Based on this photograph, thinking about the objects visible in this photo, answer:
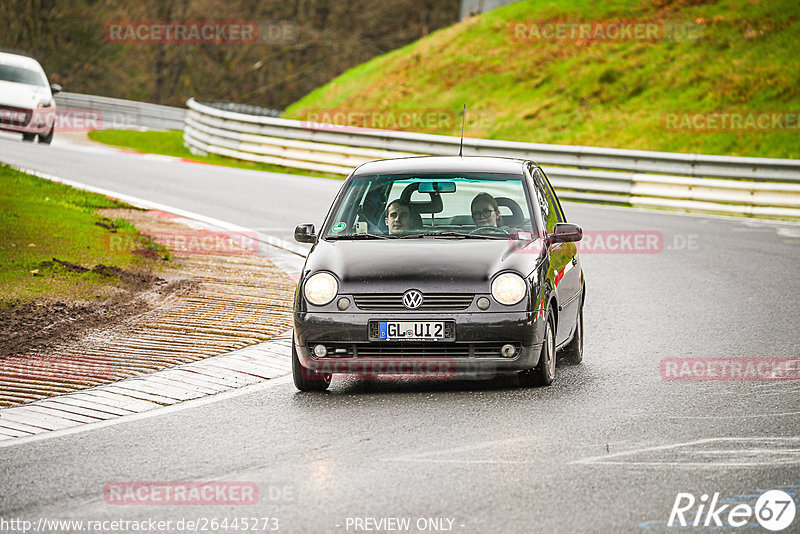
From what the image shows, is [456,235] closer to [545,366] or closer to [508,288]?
[508,288]

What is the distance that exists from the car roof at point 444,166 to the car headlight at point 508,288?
1.44 meters

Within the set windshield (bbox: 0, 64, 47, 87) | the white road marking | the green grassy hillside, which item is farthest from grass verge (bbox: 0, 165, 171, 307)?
the green grassy hillside

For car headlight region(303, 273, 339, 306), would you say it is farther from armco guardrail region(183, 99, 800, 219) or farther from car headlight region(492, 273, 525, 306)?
armco guardrail region(183, 99, 800, 219)

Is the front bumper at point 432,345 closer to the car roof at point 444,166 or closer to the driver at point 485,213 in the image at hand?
the driver at point 485,213

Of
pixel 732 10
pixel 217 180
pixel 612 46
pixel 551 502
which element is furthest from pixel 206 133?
pixel 551 502

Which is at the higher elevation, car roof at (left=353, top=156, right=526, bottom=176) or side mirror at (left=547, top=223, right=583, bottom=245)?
car roof at (left=353, top=156, right=526, bottom=176)

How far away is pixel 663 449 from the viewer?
6.62 m

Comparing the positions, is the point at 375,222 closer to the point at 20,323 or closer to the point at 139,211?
the point at 20,323

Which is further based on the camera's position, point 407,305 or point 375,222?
point 375,222

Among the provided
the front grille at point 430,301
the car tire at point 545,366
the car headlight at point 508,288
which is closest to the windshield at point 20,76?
the front grille at point 430,301

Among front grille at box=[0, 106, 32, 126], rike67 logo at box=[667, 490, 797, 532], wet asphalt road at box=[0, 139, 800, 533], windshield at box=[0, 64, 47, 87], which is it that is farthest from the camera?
windshield at box=[0, 64, 47, 87]

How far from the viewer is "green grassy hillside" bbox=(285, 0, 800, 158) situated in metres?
28.6

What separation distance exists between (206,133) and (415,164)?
829 inches

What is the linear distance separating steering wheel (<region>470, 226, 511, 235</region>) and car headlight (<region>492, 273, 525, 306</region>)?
785 millimetres
